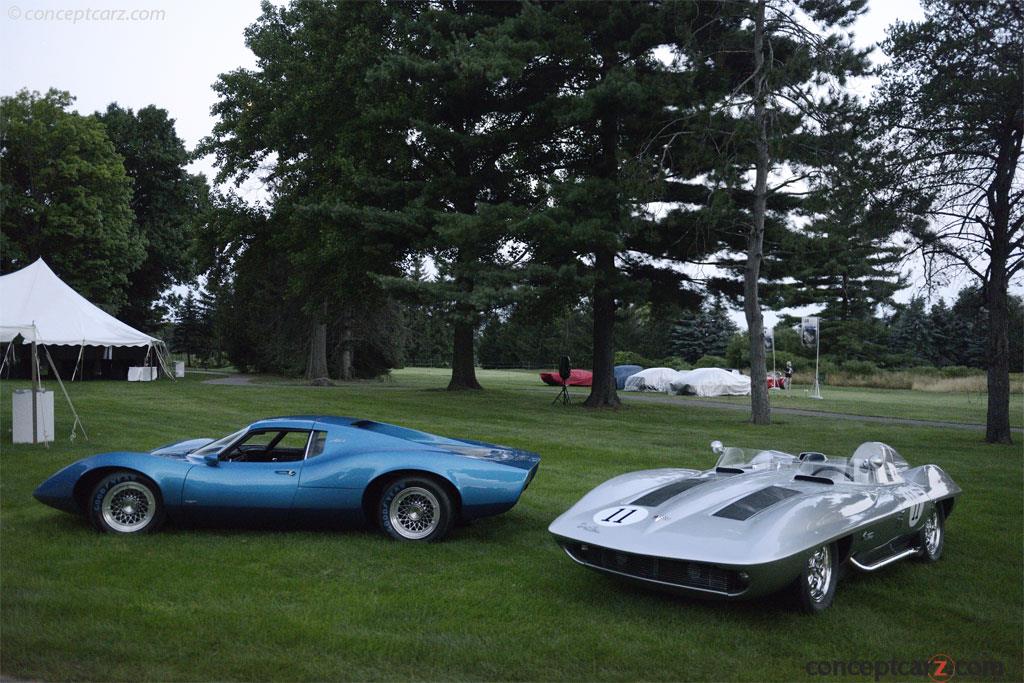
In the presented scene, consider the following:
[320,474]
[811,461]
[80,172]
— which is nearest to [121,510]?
[320,474]

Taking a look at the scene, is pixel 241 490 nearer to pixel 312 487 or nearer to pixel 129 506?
pixel 312 487

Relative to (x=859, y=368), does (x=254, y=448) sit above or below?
below

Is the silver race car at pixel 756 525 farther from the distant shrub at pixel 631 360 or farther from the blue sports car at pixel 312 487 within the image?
the distant shrub at pixel 631 360

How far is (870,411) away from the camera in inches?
1114

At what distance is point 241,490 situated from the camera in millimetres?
7465

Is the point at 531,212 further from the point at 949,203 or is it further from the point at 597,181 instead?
the point at 949,203

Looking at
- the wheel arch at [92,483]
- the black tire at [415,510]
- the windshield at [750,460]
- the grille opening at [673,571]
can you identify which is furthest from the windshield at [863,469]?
the wheel arch at [92,483]

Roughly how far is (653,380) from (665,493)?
3866 cm

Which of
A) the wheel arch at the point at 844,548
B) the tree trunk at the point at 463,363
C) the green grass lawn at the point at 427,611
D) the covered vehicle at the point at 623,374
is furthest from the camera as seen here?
the covered vehicle at the point at 623,374

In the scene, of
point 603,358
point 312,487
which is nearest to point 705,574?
point 312,487

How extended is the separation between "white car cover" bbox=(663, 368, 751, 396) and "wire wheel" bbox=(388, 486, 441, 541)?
113ft

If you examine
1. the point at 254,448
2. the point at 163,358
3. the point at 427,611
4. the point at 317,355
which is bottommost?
the point at 427,611

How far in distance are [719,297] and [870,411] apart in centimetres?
665

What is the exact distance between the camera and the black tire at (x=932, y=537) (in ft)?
23.3
